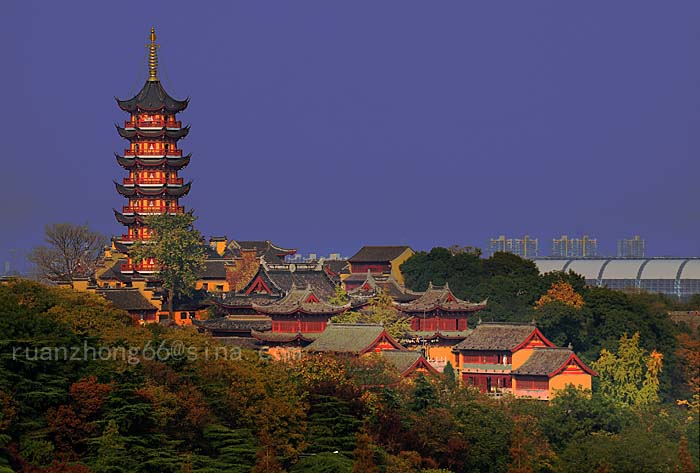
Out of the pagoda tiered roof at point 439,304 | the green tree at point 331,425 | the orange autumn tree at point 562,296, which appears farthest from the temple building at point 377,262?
the green tree at point 331,425

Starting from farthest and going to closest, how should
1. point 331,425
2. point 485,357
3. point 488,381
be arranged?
point 485,357 < point 488,381 < point 331,425

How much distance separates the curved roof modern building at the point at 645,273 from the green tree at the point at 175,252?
52.8m

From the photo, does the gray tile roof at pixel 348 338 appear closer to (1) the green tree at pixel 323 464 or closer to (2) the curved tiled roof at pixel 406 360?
(2) the curved tiled roof at pixel 406 360

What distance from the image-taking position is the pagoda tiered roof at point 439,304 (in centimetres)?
8538

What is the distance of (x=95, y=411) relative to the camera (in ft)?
152

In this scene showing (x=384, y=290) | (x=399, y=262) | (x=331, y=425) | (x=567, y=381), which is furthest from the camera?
(x=399, y=262)

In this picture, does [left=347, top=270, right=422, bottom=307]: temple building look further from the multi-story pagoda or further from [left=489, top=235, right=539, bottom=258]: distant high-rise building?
[left=489, top=235, right=539, bottom=258]: distant high-rise building

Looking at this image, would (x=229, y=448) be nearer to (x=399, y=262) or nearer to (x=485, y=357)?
(x=485, y=357)

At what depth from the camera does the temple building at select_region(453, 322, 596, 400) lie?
72500 mm

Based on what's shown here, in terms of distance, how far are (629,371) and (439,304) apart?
12749mm

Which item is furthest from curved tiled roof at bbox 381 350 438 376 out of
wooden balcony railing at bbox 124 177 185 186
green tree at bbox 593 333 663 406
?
wooden balcony railing at bbox 124 177 185 186

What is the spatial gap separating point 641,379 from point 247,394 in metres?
29.9

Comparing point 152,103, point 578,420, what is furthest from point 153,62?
point 578,420

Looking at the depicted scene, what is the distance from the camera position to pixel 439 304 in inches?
3356
